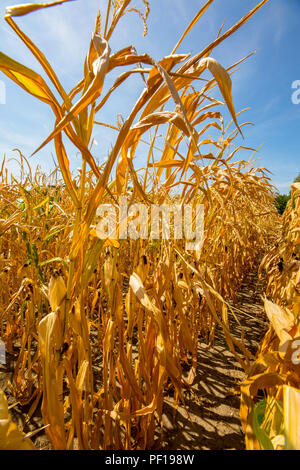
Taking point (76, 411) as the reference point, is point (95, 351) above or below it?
below

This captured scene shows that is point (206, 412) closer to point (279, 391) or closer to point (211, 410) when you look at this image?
point (211, 410)

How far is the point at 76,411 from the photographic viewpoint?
0.41 meters

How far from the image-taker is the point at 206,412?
2.64 ft

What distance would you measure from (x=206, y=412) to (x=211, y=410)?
0.8 inches

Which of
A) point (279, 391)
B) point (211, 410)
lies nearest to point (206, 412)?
point (211, 410)

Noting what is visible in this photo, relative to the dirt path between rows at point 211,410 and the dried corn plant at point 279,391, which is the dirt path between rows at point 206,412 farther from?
the dried corn plant at point 279,391

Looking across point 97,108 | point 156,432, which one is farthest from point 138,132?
point 156,432

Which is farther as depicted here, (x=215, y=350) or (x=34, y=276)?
(x=215, y=350)

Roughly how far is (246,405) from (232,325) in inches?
49.9

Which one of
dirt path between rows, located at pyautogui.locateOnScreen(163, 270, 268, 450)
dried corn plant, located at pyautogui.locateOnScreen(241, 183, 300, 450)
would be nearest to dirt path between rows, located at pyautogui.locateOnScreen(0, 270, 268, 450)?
dirt path between rows, located at pyautogui.locateOnScreen(163, 270, 268, 450)

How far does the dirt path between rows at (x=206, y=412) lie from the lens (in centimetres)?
68

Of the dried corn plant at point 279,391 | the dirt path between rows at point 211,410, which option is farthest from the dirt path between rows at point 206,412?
the dried corn plant at point 279,391
